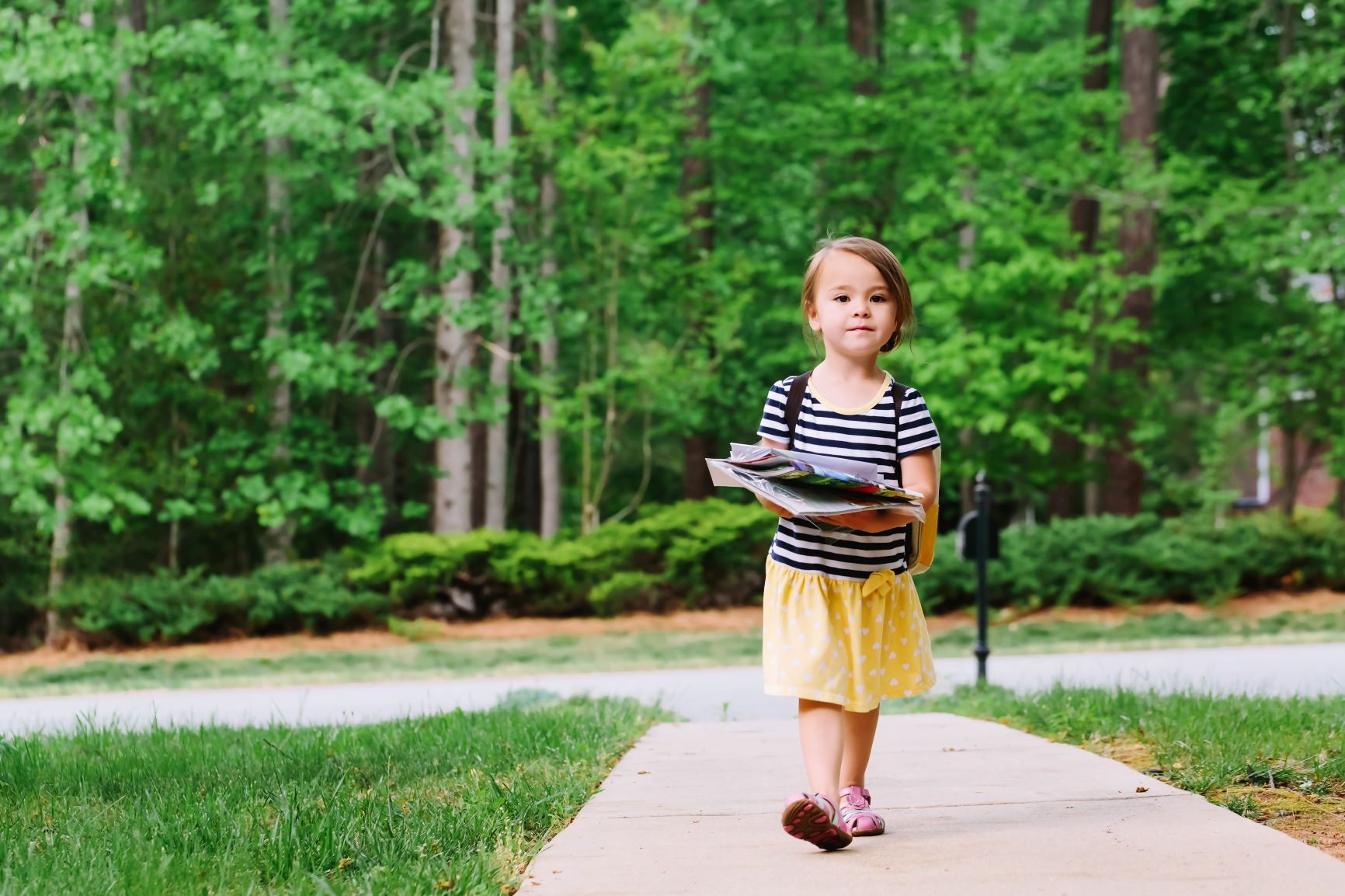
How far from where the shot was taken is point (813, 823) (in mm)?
4145

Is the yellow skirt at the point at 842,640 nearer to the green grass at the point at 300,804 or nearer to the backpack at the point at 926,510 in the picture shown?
the backpack at the point at 926,510

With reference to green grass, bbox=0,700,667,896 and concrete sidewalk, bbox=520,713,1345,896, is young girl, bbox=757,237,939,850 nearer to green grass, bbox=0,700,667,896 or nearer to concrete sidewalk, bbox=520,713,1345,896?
concrete sidewalk, bbox=520,713,1345,896

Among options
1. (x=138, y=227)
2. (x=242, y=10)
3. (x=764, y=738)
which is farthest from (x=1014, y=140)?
(x=764, y=738)

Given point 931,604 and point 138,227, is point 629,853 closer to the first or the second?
point 931,604

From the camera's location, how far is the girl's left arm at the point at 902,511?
4.45 metres

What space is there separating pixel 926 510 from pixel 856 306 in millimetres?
696

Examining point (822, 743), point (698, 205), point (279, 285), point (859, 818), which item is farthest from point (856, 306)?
point (698, 205)

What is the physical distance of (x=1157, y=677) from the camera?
1020 cm

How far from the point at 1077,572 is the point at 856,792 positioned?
45.8 feet

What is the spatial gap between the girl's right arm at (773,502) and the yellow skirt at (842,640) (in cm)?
23

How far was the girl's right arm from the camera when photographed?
4363 millimetres

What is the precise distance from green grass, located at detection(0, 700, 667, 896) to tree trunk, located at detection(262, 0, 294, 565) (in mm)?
11621

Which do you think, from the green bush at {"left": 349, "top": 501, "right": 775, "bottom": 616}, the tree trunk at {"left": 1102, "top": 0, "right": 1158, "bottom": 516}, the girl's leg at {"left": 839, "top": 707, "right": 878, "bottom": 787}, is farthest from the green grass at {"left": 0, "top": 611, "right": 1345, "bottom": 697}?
the girl's leg at {"left": 839, "top": 707, "right": 878, "bottom": 787}

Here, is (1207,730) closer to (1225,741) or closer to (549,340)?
(1225,741)
